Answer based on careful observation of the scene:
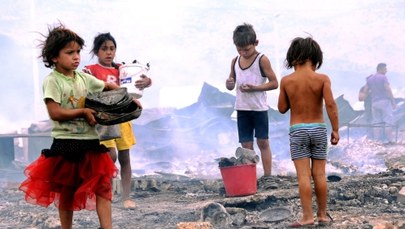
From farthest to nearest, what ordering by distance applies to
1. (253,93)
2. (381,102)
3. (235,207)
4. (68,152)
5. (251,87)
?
1. (381,102)
2. (253,93)
3. (251,87)
4. (235,207)
5. (68,152)

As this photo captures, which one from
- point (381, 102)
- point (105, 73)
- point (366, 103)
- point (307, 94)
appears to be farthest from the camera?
point (366, 103)

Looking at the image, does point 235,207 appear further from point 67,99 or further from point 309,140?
point 67,99

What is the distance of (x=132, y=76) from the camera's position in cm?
521

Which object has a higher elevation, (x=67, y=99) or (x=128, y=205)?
(x=67, y=99)

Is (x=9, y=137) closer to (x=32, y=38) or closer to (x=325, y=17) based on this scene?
(x=32, y=38)

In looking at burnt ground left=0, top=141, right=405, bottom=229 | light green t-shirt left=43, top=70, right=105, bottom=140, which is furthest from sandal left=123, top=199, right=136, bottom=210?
light green t-shirt left=43, top=70, right=105, bottom=140

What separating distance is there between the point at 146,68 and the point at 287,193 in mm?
1440

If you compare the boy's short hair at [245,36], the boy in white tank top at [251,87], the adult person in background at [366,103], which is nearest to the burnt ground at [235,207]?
the boy in white tank top at [251,87]

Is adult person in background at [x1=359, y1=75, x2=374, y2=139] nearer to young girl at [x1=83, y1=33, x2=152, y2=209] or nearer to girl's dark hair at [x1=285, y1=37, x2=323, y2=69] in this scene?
young girl at [x1=83, y1=33, x2=152, y2=209]

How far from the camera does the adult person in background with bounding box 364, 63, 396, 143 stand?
11.4m

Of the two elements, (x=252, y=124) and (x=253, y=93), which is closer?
(x=253, y=93)

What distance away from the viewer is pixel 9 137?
9.08m

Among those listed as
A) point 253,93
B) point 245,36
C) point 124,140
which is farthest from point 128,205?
point 245,36

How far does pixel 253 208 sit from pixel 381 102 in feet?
22.4
